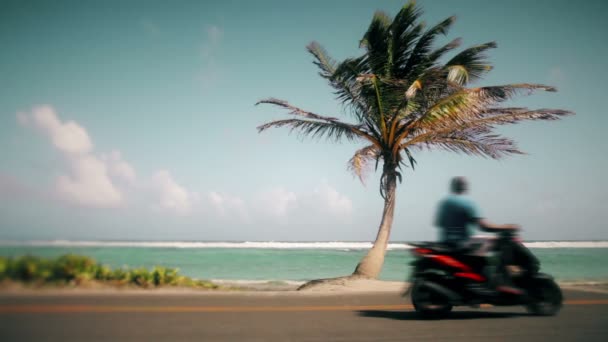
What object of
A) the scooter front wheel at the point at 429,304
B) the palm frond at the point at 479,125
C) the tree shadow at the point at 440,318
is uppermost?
the palm frond at the point at 479,125

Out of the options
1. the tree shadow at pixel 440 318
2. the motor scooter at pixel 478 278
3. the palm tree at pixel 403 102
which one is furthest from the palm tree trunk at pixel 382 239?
the motor scooter at pixel 478 278

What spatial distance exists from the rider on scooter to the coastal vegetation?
5793mm

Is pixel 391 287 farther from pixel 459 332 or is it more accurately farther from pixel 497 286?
pixel 459 332

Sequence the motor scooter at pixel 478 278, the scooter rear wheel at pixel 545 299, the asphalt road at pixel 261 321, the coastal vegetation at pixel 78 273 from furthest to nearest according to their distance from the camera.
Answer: the scooter rear wheel at pixel 545 299 → the coastal vegetation at pixel 78 273 → the motor scooter at pixel 478 278 → the asphalt road at pixel 261 321

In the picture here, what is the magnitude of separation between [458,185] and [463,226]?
0.60 meters

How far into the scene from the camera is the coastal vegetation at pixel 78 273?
19.3 ft

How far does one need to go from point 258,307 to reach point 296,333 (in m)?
1.84

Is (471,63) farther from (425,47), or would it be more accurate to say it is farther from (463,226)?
(463,226)

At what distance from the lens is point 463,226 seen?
19.2 ft

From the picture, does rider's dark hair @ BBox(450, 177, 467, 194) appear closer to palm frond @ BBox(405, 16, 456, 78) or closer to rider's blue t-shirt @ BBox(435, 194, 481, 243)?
rider's blue t-shirt @ BBox(435, 194, 481, 243)

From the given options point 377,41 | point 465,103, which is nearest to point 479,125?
point 465,103

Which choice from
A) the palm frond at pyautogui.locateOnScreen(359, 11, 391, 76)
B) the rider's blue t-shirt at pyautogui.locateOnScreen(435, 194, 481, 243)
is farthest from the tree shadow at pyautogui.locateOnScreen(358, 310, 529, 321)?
the palm frond at pyautogui.locateOnScreen(359, 11, 391, 76)

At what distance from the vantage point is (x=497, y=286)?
5.81 meters

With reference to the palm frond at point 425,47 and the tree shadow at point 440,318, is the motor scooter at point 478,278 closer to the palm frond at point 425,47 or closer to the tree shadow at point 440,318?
the tree shadow at point 440,318
